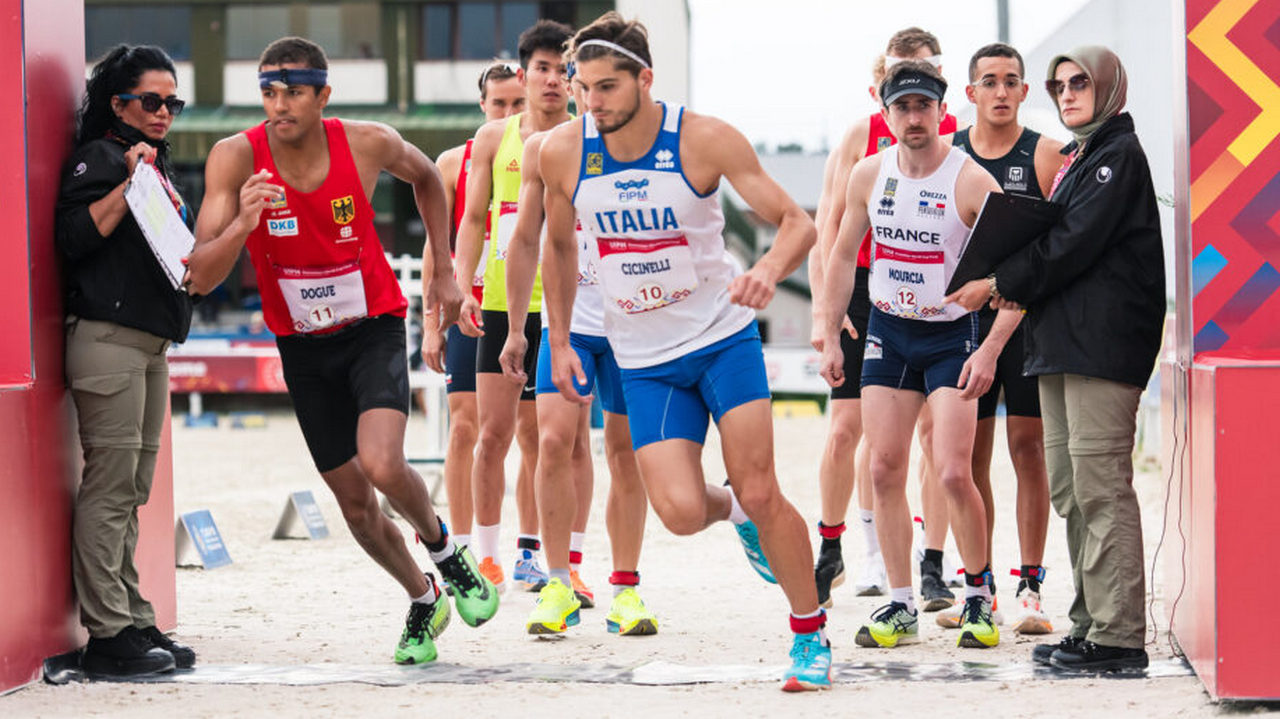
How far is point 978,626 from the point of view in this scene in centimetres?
629

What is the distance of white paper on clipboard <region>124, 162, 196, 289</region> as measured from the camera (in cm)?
575

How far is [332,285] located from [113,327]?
2.79ft

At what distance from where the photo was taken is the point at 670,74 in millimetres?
38406

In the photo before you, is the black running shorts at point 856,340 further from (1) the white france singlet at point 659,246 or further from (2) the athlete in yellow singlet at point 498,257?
(1) the white france singlet at point 659,246

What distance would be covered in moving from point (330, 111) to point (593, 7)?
5.72 metres

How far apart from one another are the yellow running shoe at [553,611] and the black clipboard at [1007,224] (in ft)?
7.65

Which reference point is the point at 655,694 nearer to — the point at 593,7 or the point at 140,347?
the point at 140,347

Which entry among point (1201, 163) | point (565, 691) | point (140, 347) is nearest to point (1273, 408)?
point (1201, 163)

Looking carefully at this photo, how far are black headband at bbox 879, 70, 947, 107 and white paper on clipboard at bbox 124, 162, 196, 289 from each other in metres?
2.72

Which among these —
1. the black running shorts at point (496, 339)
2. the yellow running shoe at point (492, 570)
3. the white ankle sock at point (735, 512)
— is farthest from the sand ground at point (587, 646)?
the black running shorts at point (496, 339)

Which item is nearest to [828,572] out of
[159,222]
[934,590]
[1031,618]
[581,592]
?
[934,590]

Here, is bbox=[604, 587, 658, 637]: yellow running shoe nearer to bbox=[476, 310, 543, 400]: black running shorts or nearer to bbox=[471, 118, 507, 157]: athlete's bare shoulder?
bbox=[476, 310, 543, 400]: black running shorts

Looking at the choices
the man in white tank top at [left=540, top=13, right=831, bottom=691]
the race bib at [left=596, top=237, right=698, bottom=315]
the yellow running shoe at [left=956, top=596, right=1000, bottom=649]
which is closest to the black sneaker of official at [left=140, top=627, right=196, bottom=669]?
the man in white tank top at [left=540, top=13, right=831, bottom=691]

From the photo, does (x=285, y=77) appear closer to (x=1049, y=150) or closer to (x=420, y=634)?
(x=420, y=634)
